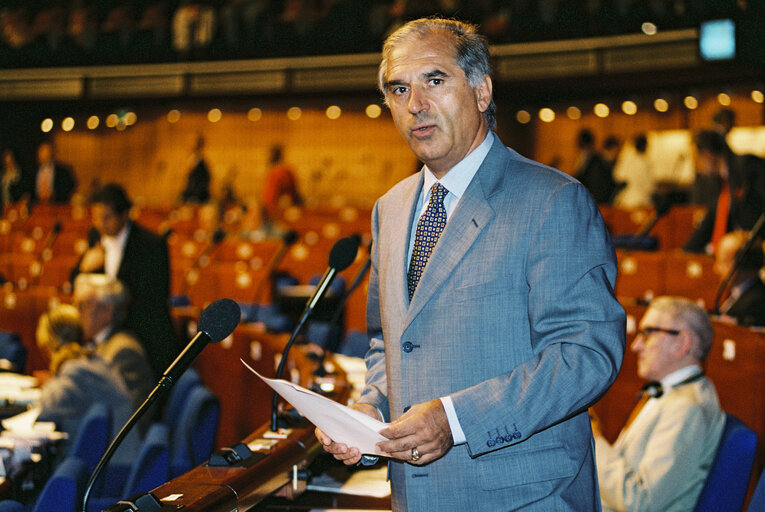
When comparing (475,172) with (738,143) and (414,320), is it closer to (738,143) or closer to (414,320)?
(414,320)

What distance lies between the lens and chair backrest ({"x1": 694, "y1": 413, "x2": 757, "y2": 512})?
2318 millimetres

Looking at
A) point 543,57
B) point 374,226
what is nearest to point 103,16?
point 543,57

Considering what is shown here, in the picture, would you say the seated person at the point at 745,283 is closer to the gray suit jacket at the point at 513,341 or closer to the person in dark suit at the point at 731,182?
the person in dark suit at the point at 731,182

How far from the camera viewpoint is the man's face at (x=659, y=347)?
2.90m

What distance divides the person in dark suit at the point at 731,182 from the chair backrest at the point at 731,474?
310 centimetres

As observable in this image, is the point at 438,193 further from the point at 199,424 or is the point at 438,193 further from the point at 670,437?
the point at 199,424

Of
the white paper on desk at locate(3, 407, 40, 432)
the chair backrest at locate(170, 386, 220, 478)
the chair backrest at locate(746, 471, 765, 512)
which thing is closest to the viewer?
the chair backrest at locate(746, 471, 765, 512)

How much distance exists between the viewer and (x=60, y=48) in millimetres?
14328

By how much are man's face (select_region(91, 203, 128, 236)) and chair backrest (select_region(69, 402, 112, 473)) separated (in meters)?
2.06

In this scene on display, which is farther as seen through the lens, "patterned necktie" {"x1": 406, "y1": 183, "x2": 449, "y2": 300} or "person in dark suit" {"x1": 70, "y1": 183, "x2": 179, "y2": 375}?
"person in dark suit" {"x1": 70, "y1": 183, "x2": 179, "y2": 375}

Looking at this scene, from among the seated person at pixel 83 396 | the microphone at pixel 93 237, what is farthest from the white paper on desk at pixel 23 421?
the microphone at pixel 93 237

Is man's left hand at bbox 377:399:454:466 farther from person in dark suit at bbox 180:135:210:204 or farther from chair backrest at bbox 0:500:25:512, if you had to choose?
person in dark suit at bbox 180:135:210:204

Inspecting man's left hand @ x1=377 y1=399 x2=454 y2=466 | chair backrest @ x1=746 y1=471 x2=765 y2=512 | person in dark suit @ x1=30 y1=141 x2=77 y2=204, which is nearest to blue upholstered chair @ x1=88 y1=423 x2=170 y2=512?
man's left hand @ x1=377 y1=399 x2=454 y2=466

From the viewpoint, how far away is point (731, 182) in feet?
18.0
